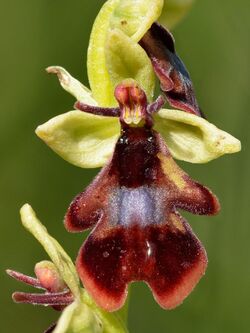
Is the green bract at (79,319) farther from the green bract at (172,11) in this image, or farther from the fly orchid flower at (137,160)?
the green bract at (172,11)

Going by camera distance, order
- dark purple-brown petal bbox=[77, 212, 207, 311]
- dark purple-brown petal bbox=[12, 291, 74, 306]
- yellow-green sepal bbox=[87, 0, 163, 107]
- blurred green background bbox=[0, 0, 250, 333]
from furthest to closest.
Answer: blurred green background bbox=[0, 0, 250, 333] < dark purple-brown petal bbox=[12, 291, 74, 306] < yellow-green sepal bbox=[87, 0, 163, 107] < dark purple-brown petal bbox=[77, 212, 207, 311]

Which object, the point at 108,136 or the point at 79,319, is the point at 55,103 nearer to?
the point at 108,136

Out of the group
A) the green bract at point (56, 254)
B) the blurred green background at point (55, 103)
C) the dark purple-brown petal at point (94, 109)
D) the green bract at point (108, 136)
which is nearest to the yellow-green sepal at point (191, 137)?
the green bract at point (108, 136)

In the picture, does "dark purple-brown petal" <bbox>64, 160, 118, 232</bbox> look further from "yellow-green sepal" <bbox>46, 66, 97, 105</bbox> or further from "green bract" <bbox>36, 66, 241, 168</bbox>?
"yellow-green sepal" <bbox>46, 66, 97, 105</bbox>

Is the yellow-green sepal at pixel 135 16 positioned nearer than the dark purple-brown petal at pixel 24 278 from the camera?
Yes

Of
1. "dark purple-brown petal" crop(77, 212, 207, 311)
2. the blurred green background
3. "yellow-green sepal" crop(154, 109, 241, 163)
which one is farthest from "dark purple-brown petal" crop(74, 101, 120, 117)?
the blurred green background

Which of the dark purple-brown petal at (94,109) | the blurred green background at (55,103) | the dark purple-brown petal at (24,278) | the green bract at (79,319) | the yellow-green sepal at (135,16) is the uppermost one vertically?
the yellow-green sepal at (135,16)

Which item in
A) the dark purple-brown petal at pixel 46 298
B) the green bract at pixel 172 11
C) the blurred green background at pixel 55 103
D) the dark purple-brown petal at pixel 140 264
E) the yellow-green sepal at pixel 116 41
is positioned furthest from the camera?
the blurred green background at pixel 55 103

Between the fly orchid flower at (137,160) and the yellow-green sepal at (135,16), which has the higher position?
the yellow-green sepal at (135,16)
